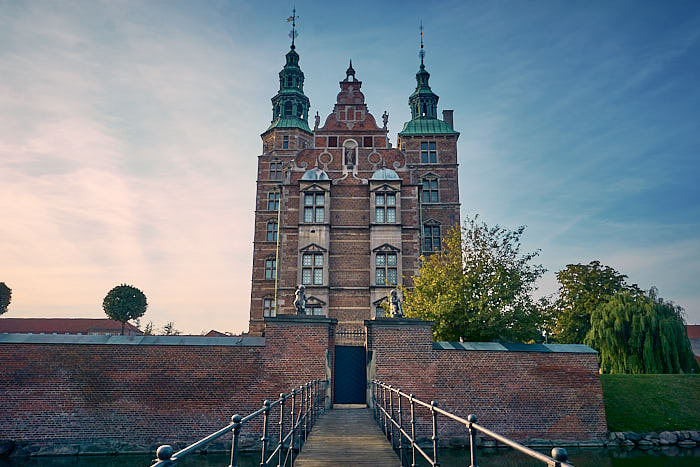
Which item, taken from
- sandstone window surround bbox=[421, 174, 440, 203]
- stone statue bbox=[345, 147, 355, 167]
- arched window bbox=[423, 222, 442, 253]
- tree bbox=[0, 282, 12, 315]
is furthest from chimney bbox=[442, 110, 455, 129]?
tree bbox=[0, 282, 12, 315]

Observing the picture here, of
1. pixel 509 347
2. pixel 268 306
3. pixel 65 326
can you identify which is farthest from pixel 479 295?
pixel 65 326

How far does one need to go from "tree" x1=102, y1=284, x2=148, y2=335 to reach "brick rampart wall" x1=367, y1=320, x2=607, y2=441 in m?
40.2

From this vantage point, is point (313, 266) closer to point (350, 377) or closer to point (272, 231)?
point (350, 377)

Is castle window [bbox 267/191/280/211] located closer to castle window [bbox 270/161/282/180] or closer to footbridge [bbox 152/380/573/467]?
castle window [bbox 270/161/282/180]

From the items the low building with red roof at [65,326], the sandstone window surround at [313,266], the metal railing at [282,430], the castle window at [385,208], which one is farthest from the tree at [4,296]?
the metal railing at [282,430]

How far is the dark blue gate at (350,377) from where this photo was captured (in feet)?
54.3

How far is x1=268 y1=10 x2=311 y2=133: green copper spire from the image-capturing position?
36219 mm

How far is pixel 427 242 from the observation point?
3114 centimetres

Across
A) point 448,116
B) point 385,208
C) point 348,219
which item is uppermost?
point 448,116

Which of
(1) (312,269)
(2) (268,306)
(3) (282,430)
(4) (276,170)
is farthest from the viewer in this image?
(4) (276,170)

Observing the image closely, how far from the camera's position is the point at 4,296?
4847 cm

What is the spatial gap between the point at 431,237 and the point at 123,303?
108ft

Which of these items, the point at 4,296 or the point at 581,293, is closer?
the point at 581,293

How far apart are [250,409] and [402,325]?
5.03 m
